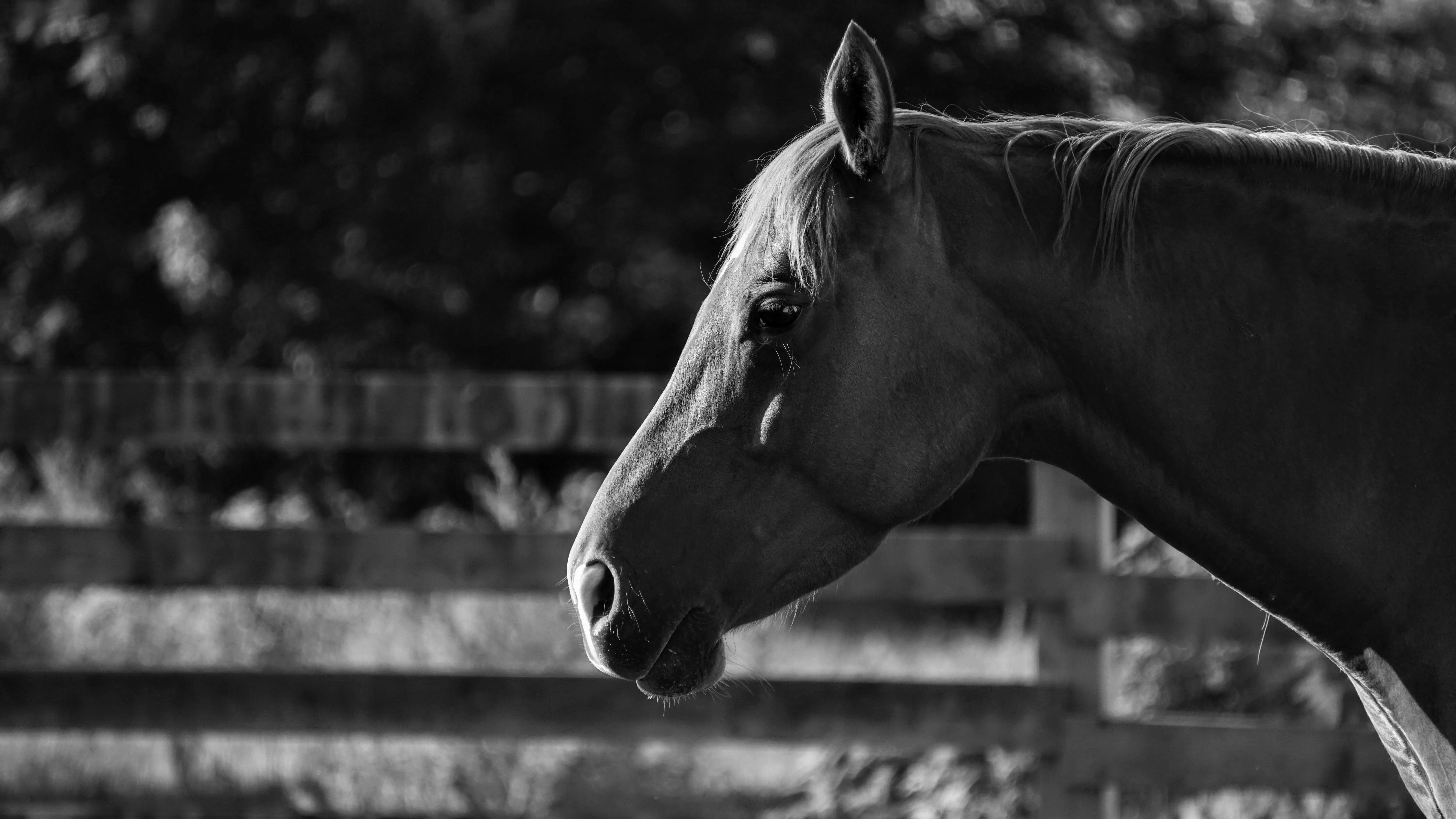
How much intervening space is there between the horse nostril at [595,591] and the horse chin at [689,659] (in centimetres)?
10

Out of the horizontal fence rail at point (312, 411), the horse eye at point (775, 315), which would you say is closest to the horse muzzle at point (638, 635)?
the horse eye at point (775, 315)

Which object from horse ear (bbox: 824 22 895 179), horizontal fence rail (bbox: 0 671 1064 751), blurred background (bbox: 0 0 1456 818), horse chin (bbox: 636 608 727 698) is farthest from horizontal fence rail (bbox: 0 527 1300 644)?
blurred background (bbox: 0 0 1456 818)

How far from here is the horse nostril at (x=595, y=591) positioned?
1.69 meters

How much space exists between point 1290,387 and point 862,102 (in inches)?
27.7

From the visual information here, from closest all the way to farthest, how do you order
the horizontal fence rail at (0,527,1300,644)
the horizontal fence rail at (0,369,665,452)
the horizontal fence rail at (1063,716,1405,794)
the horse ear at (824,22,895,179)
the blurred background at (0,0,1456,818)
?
1. the horse ear at (824,22,895,179)
2. the horizontal fence rail at (1063,716,1405,794)
3. the horizontal fence rail at (0,527,1300,644)
4. the horizontal fence rail at (0,369,665,452)
5. the blurred background at (0,0,1456,818)

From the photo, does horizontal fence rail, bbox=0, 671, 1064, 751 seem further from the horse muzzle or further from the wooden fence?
the horse muzzle

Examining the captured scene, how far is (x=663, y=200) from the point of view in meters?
8.23

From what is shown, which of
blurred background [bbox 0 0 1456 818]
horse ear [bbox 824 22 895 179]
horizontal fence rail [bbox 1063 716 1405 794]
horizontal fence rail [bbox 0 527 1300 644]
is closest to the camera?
horse ear [bbox 824 22 895 179]

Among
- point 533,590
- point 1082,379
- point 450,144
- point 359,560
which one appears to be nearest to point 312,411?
point 359,560

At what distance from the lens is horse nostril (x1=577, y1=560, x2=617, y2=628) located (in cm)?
169

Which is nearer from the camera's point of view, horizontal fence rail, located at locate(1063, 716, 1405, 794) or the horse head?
the horse head

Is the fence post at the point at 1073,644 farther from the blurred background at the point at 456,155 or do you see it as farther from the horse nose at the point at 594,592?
the blurred background at the point at 456,155

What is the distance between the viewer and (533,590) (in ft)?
11.3

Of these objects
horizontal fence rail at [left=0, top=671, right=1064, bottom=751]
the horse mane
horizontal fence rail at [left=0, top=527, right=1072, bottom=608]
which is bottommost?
horizontal fence rail at [left=0, top=671, right=1064, bottom=751]
